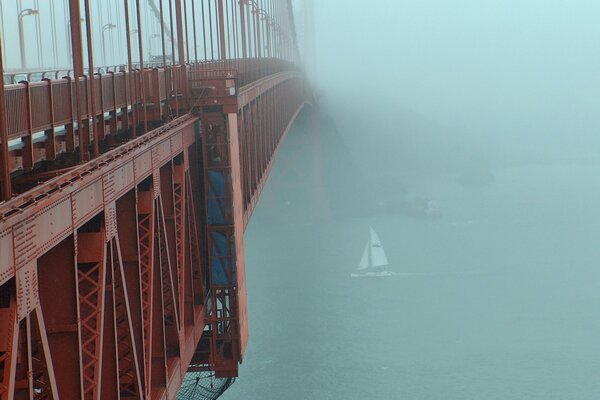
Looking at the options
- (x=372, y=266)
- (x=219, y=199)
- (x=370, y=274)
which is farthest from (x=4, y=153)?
(x=372, y=266)

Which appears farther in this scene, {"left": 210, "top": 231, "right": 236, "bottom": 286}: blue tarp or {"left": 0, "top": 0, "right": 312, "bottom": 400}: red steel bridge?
{"left": 210, "top": 231, "right": 236, "bottom": 286}: blue tarp

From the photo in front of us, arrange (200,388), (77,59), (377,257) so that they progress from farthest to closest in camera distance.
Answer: (377,257)
(200,388)
(77,59)

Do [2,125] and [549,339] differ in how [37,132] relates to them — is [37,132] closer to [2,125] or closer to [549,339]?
[2,125]

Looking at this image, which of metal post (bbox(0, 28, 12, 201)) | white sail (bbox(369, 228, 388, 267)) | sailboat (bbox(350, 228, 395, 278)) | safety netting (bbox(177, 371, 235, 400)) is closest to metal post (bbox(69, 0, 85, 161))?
metal post (bbox(0, 28, 12, 201))

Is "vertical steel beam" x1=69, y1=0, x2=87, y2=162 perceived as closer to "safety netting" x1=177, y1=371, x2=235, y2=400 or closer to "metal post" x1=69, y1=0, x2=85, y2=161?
"metal post" x1=69, y1=0, x2=85, y2=161

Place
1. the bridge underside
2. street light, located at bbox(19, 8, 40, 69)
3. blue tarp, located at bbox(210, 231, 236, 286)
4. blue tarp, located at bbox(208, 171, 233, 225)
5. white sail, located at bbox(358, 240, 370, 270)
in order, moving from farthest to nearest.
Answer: white sail, located at bbox(358, 240, 370, 270) < blue tarp, located at bbox(210, 231, 236, 286) < blue tarp, located at bbox(208, 171, 233, 225) < street light, located at bbox(19, 8, 40, 69) < the bridge underside

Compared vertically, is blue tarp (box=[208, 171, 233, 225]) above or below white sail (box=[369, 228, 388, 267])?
above

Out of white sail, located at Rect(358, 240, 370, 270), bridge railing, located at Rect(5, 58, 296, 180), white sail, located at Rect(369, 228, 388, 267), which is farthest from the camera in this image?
white sail, located at Rect(369, 228, 388, 267)

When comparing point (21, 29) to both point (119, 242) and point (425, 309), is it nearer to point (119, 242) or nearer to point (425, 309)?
point (119, 242)
